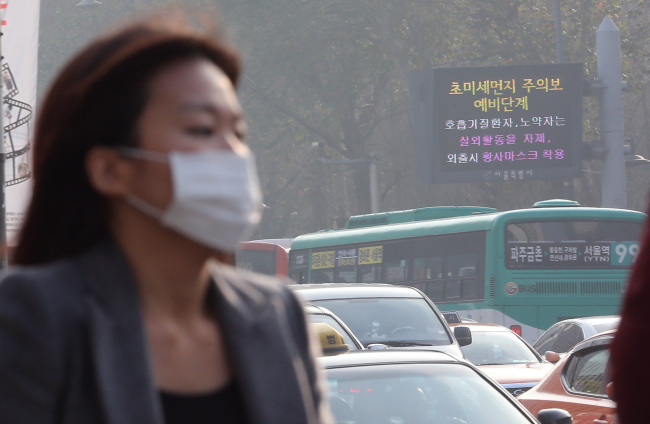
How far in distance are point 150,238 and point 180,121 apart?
7.4 inches

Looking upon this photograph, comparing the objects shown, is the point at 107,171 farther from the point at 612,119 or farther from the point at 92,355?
the point at 612,119

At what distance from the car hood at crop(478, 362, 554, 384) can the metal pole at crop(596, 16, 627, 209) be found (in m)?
14.1

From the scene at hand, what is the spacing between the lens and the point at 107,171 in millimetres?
1864

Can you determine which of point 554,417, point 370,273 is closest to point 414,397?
point 554,417

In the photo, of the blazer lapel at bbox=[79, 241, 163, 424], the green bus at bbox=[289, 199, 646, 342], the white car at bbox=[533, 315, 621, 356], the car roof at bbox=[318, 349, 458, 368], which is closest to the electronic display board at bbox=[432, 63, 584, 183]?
the green bus at bbox=[289, 199, 646, 342]

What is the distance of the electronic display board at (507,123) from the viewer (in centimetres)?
2745

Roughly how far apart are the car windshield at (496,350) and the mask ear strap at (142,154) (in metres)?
11.4

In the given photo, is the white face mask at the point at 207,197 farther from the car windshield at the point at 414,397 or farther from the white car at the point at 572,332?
the white car at the point at 572,332

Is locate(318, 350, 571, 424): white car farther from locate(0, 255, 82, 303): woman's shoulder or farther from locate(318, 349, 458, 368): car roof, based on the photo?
locate(0, 255, 82, 303): woman's shoulder

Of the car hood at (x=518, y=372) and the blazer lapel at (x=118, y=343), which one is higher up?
the blazer lapel at (x=118, y=343)

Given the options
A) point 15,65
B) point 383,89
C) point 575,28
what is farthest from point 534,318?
point 383,89

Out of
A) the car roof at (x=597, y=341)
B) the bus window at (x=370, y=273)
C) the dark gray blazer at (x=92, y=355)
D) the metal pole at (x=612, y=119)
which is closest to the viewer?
the dark gray blazer at (x=92, y=355)

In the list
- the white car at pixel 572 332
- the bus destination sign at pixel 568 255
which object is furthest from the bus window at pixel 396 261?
the white car at pixel 572 332

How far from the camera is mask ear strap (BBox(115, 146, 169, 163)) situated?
71.7 inches
